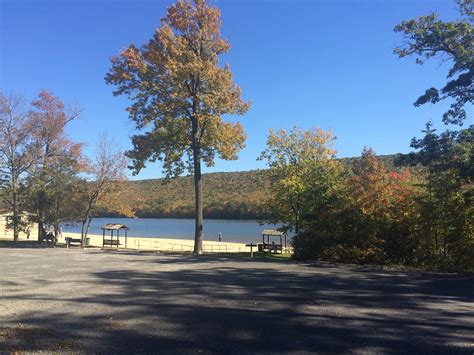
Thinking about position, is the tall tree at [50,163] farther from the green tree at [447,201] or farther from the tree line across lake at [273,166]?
the green tree at [447,201]

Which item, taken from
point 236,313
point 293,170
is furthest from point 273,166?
point 236,313

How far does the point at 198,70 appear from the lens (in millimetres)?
23516

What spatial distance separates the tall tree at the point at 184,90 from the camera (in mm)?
23688

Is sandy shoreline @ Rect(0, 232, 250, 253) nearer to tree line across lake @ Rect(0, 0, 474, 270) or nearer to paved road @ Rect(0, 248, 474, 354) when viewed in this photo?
tree line across lake @ Rect(0, 0, 474, 270)

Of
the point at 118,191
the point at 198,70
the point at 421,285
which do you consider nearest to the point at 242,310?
the point at 421,285

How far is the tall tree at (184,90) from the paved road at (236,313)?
41.2 ft

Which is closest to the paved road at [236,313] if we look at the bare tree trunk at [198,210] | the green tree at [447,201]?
the green tree at [447,201]

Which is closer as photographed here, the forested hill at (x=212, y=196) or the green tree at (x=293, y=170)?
the green tree at (x=293, y=170)

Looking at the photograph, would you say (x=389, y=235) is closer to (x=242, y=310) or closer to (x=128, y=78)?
(x=242, y=310)

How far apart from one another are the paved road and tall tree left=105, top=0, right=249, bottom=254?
41.2 feet

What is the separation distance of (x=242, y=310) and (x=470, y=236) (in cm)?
1222

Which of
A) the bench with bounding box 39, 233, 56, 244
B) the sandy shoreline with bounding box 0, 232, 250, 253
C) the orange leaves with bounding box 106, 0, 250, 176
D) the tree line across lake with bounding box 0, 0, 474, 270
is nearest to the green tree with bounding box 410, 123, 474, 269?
the tree line across lake with bounding box 0, 0, 474, 270

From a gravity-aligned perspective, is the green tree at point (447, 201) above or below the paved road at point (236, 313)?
above

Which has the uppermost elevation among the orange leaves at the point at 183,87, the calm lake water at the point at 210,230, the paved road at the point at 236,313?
the orange leaves at the point at 183,87
